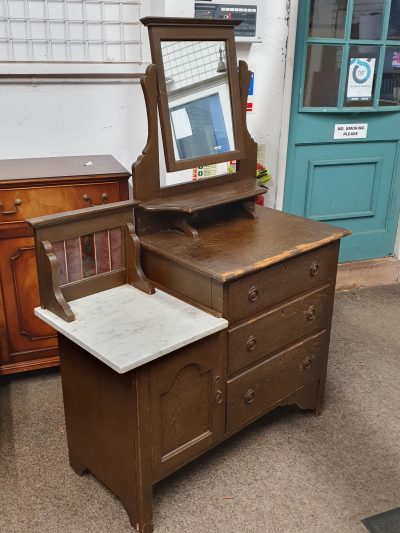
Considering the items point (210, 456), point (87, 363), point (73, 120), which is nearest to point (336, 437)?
point (210, 456)

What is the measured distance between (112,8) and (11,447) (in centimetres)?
201

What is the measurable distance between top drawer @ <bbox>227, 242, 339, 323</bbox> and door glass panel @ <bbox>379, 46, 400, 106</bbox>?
62.9 inches

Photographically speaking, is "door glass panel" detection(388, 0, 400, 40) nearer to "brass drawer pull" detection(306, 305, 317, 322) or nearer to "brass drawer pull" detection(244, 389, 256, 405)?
"brass drawer pull" detection(306, 305, 317, 322)

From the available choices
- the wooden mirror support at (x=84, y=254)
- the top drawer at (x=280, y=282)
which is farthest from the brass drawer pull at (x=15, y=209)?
the top drawer at (x=280, y=282)

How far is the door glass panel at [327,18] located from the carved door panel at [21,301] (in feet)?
6.28

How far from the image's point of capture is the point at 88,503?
6.27 feet

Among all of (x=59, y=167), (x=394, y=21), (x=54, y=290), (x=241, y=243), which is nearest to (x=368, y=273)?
(x=394, y=21)

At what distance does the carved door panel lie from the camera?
236 centimetres

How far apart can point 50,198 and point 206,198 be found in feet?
2.33

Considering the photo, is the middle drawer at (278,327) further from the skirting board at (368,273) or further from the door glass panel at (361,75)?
the door glass panel at (361,75)

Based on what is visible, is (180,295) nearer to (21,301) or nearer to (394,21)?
(21,301)

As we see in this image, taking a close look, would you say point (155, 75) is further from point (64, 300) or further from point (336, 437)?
point (336, 437)

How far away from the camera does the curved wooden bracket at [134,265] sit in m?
1.91

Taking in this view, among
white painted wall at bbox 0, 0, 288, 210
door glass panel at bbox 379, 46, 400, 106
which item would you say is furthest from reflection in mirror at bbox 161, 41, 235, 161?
door glass panel at bbox 379, 46, 400, 106
